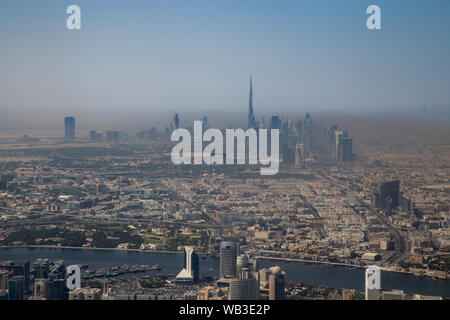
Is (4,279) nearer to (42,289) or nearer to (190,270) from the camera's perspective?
(42,289)

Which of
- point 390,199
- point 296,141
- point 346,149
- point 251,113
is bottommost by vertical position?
point 390,199

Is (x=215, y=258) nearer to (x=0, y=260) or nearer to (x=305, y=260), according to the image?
(x=305, y=260)

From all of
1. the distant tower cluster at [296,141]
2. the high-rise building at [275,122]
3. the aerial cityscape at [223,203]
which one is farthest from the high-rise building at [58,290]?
the distant tower cluster at [296,141]

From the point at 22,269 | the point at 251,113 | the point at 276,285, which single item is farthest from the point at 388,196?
the point at 22,269

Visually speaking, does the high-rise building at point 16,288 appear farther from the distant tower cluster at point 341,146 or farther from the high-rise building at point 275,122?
the distant tower cluster at point 341,146

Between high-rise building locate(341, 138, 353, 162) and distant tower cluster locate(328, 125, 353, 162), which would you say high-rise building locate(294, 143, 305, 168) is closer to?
distant tower cluster locate(328, 125, 353, 162)
